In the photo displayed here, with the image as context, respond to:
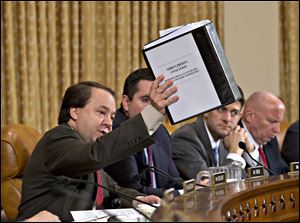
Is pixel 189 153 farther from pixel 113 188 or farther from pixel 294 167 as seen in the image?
pixel 294 167

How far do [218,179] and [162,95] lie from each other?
0.43 meters

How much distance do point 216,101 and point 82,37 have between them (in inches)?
125

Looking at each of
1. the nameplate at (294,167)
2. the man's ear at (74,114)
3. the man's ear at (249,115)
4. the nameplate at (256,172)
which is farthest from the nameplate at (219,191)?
the man's ear at (249,115)

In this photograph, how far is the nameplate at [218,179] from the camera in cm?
305

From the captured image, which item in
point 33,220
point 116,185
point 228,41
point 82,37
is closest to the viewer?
point 33,220

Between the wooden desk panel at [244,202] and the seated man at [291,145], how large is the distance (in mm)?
3013

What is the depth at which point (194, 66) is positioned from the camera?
10.5ft

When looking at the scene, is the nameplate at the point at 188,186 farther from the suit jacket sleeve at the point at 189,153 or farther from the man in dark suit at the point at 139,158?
the suit jacket sleeve at the point at 189,153

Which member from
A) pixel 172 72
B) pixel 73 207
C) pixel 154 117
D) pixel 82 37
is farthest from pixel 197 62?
pixel 82 37

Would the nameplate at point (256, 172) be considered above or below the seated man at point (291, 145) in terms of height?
above

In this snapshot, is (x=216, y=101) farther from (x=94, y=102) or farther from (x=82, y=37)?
(x=82, y=37)

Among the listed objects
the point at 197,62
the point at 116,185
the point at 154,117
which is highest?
the point at 197,62

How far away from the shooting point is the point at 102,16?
639 cm

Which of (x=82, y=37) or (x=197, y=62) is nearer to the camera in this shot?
(x=197, y=62)
